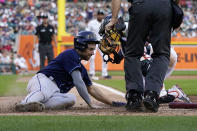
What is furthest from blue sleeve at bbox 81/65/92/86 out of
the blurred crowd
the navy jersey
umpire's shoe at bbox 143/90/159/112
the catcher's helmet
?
the blurred crowd

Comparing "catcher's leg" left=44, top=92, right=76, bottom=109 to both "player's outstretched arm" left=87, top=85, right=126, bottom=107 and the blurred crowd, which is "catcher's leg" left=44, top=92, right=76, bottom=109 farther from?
the blurred crowd

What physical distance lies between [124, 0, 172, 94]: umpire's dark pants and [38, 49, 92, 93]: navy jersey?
0.65 m

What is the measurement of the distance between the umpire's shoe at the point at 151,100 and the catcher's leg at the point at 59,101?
3.66 ft

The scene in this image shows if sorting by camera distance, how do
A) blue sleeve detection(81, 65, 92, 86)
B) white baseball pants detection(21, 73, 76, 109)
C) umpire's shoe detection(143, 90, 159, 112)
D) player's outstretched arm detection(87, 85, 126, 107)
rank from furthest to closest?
1. player's outstretched arm detection(87, 85, 126, 107)
2. blue sleeve detection(81, 65, 92, 86)
3. white baseball pants detection(21, 73, 76, 109)
4. umpire's shoe detection(143, 90, 159, 112)

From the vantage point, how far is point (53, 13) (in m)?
29.9

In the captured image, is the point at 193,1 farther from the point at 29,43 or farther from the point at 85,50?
the point at 85,50

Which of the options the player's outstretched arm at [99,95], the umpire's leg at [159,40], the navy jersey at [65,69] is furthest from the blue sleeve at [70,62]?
the umpire's leg at [159,40]

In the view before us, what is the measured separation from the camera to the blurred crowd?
2762 centimetres

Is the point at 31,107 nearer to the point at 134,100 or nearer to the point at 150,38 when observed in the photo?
the point at 134,100

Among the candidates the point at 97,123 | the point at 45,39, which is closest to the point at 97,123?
the point at 97,123

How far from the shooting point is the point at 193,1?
101ft

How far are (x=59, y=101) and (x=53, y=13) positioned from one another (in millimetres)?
24270

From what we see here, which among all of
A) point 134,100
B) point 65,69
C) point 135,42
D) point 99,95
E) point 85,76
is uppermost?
point 135,42

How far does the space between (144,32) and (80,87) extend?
3.32 feet
